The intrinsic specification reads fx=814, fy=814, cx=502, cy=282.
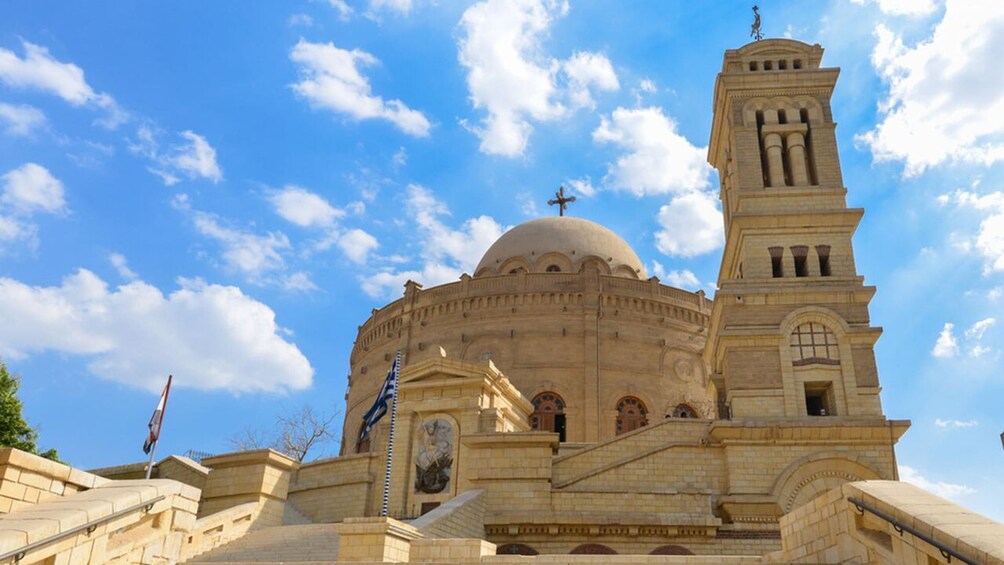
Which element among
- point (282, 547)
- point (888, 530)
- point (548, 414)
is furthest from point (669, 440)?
point (888, 530)

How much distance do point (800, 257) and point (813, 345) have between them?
316 centimetres

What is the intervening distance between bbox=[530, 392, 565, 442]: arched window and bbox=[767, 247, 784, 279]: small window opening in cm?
1164

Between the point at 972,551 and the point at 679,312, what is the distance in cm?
3022

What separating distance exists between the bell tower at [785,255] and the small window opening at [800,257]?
0.10 feet

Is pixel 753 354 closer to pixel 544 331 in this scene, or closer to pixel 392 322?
pixel 544 331

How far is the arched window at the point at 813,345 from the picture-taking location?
23.2m

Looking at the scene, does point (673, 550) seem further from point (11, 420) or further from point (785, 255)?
point (11, 420)

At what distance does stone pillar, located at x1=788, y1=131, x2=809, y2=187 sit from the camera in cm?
2659

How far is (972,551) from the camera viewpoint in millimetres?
6672

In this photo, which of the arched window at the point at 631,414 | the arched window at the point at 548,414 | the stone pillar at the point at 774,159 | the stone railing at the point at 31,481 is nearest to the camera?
the stone railing at the point at 31,481

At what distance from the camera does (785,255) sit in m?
25.1

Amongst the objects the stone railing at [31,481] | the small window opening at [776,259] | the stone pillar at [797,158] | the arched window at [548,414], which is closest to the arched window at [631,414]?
the arched window at [548,414]

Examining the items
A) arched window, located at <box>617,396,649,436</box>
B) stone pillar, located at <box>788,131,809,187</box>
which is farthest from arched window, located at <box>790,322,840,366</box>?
arched window, located at <box>617,396,649,436</box>

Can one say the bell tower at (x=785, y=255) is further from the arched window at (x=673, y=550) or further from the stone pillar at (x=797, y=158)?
the arched window at (x=673, y=550)
